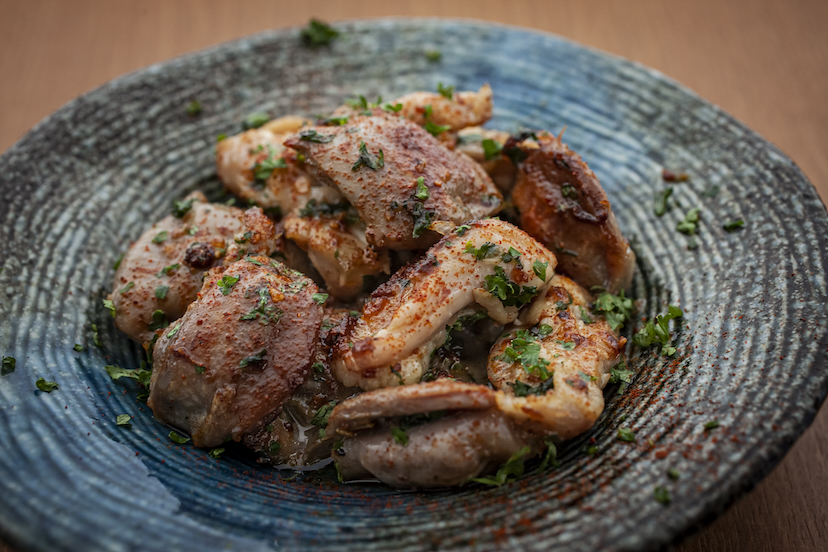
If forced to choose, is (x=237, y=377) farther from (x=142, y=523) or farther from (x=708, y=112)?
(x=708, y=112)

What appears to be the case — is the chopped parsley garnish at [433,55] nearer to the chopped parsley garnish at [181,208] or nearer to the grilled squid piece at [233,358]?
the chopped parsley garnish at [181,208]

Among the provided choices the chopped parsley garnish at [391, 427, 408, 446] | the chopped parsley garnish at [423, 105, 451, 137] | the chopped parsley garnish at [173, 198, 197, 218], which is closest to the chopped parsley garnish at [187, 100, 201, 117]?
the chopped parsley garnish at [173, 198, 197, 218]

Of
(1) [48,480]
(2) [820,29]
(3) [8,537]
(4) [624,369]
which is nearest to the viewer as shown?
(3) [8,537]

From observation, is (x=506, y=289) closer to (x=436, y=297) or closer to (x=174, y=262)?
(x=436, y=297)

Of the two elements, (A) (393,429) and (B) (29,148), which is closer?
(A) (393,429)

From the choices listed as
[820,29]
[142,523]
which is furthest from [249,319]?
[820,29]

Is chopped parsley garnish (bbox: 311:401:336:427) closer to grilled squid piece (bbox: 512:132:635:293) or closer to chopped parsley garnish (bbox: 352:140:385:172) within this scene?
chopped parsley garnish (bbox: 352:140:385:172)
